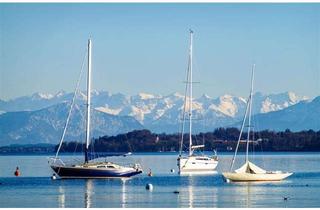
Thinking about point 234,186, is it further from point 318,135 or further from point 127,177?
point 318,135

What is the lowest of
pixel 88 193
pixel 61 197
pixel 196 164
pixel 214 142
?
pixel 61 197

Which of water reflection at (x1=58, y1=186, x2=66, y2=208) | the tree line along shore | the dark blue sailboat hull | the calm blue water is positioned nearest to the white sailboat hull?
A: the calm blue water

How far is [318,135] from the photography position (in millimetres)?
106438

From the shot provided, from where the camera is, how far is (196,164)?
178ft

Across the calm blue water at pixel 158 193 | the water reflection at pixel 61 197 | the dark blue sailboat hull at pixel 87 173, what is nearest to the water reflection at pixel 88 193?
the calm blue water at pixel 158 193

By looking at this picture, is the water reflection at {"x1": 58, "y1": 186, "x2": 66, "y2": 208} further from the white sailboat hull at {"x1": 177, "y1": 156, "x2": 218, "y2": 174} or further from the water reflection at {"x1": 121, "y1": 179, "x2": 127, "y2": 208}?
the white sailboat hull at {"x1": 177, "y1": 156, "x2": 218, "y2": 174}

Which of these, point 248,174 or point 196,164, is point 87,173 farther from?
point 196,164

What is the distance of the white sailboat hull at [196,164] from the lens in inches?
2108

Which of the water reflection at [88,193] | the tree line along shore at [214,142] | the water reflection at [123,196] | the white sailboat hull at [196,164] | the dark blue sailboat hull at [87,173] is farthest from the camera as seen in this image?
the tree line along shore at [214,142]

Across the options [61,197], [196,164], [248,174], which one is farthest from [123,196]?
[196,164]

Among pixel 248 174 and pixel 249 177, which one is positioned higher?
pixel 248 174

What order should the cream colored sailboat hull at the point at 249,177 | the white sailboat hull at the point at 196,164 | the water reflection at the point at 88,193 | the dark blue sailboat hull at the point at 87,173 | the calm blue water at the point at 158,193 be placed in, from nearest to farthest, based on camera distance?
1. the water reflection at the point at 88,193
2. the calm blue water at the point at 158,193
3. the cream colored sailboat hull at the point at 249,177
4. the dark blue sailboat hull at the point at 87,173
5. the white sailboat hull at the point at 196,164

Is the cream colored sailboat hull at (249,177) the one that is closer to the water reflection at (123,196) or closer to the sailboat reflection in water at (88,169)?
the water reflection at (123,196)

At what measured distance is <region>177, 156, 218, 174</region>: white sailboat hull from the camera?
53.5 meters
